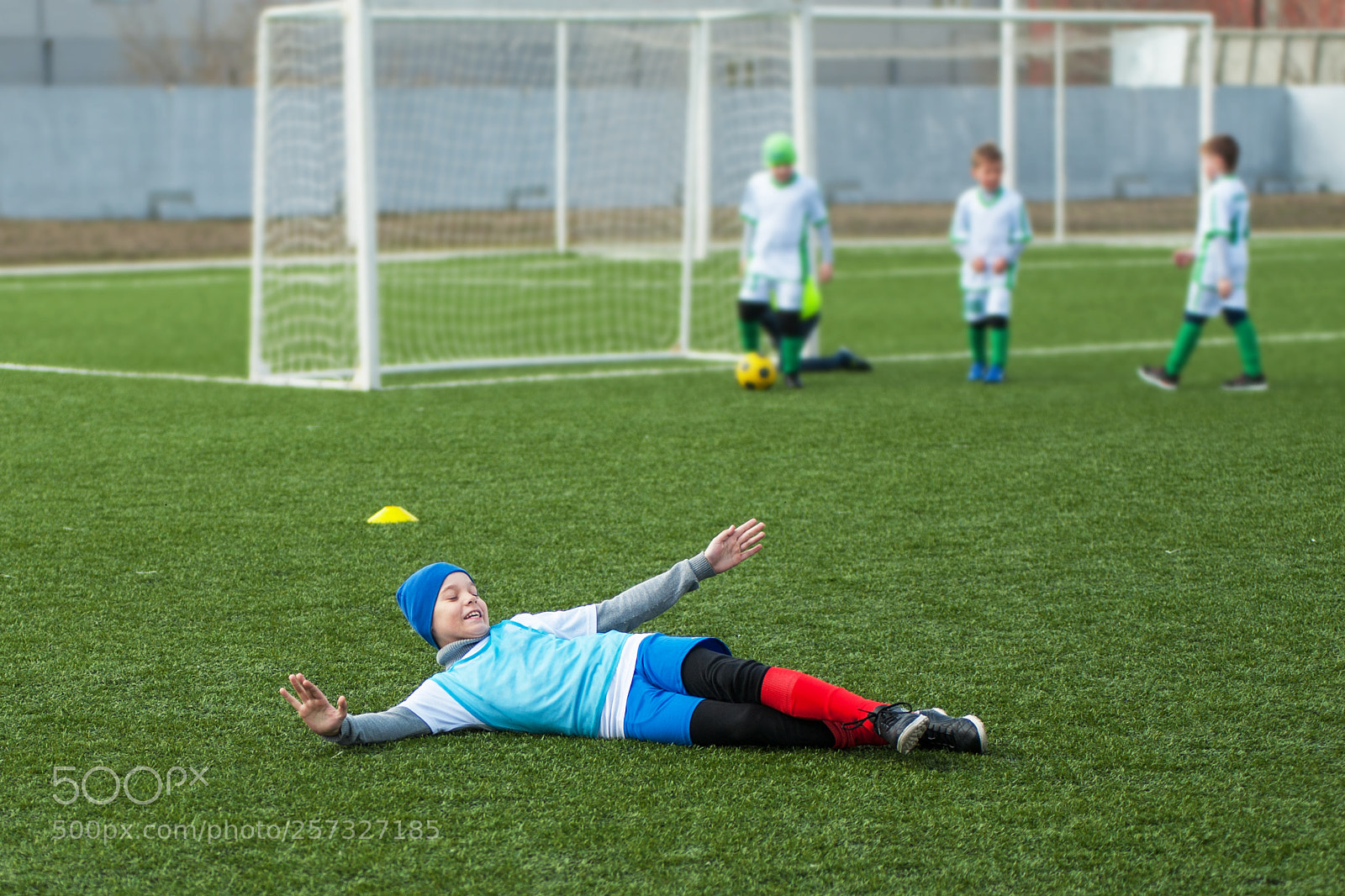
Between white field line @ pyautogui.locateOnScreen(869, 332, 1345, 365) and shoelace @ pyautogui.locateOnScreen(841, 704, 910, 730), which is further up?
white field line @ pyautogui.locateOnScreen(869, 332, 1345, 365)

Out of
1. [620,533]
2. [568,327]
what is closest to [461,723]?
[620,533]

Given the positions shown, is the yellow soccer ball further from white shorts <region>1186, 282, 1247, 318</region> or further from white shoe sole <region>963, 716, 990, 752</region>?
white shoe sole <region>963, 716, 990, 752</region>

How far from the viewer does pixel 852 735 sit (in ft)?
11.6

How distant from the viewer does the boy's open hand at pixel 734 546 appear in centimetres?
378

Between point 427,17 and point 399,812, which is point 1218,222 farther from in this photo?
point 399,812

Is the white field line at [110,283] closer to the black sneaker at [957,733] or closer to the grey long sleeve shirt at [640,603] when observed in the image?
the grey long sleeve shirt at [640,603]

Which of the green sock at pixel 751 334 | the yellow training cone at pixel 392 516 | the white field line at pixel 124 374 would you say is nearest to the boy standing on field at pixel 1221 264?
the green sock at pixel 751 334

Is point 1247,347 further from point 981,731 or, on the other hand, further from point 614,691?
point 614,691

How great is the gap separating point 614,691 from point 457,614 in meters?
0.43

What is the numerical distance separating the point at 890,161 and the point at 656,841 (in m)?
26.5

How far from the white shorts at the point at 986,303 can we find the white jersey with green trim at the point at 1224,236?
111cm

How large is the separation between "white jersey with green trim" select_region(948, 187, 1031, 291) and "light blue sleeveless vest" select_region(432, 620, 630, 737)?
635cm

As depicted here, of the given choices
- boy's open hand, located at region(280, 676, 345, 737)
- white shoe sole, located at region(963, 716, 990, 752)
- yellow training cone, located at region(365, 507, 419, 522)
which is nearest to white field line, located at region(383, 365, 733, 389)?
yellow training cone, located at region(365, 507, 419, 522)

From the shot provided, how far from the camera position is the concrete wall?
16.4 m
